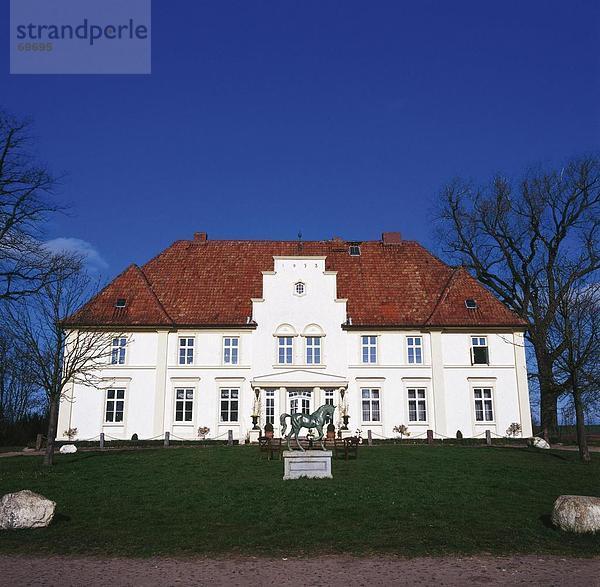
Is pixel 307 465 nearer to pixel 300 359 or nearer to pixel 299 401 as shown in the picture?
pixel 299 401

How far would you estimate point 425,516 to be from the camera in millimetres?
12523

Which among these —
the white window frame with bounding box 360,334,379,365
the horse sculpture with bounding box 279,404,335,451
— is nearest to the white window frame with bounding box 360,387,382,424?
the white window frame with bounding box 360,334,379,365

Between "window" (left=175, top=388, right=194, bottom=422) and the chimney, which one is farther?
the chimney

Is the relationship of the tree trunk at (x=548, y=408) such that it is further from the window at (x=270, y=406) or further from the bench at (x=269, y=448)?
the bench at (x=269, y=448)

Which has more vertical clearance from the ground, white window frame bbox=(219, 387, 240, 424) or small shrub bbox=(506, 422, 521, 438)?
white window frame bbox=(219, 387, 240, 424)

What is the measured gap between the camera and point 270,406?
1259 inches

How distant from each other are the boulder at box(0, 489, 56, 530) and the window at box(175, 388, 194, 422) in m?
20.8

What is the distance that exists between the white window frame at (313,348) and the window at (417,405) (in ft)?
17.6

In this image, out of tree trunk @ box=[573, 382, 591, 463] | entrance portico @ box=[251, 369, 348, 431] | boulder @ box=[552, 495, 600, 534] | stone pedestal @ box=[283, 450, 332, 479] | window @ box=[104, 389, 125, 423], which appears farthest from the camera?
window @ box=[104, 389, 125, 423]

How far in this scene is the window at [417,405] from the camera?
32406 mm

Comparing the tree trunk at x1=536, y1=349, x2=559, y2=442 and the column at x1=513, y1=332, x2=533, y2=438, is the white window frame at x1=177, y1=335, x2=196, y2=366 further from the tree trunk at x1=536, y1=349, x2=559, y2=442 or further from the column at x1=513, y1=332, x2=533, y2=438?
the tree trunk at x1=536, y1=349, x2=559, y2=442

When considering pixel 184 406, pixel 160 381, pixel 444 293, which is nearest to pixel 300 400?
pixel 184 406

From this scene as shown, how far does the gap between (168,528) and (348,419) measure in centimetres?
2075

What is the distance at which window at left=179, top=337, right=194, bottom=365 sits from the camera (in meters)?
33.0
